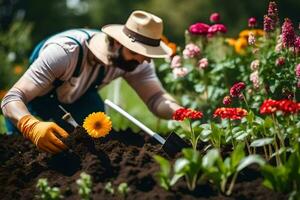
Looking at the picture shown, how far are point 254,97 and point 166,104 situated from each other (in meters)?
0.65

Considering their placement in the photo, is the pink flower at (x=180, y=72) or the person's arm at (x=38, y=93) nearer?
the person's arm at (x=38, y=93)

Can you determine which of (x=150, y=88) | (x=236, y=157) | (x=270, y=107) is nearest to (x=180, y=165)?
(x=236, y=157)

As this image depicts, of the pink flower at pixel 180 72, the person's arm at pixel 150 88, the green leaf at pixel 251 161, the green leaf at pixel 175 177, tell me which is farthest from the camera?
the pink flower at pixel 180 72

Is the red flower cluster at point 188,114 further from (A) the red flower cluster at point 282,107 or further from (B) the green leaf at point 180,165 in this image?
(B) the green leaf at point 180,165

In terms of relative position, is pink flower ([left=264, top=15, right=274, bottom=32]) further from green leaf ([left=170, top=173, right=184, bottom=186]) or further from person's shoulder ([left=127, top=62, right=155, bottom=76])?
green leaf ([left=170, top=173, right=184, bottom=186])

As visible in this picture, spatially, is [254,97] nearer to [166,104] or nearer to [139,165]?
[166,104]

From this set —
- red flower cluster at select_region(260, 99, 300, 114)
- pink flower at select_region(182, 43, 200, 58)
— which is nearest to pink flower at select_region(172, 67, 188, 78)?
pink flower at select_region(182, 43, 200, 58)

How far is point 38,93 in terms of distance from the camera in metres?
4.39

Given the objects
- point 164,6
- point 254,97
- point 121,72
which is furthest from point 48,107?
point 164,6

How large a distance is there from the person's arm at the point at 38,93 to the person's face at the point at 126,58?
1.08ft

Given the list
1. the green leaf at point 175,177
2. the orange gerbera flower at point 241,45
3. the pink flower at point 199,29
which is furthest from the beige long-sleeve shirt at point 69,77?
the green leaf at point 175,177

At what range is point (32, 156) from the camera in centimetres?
410

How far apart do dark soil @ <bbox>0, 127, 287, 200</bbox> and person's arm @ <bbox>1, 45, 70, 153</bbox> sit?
0.10 meters

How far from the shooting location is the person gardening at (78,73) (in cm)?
409
